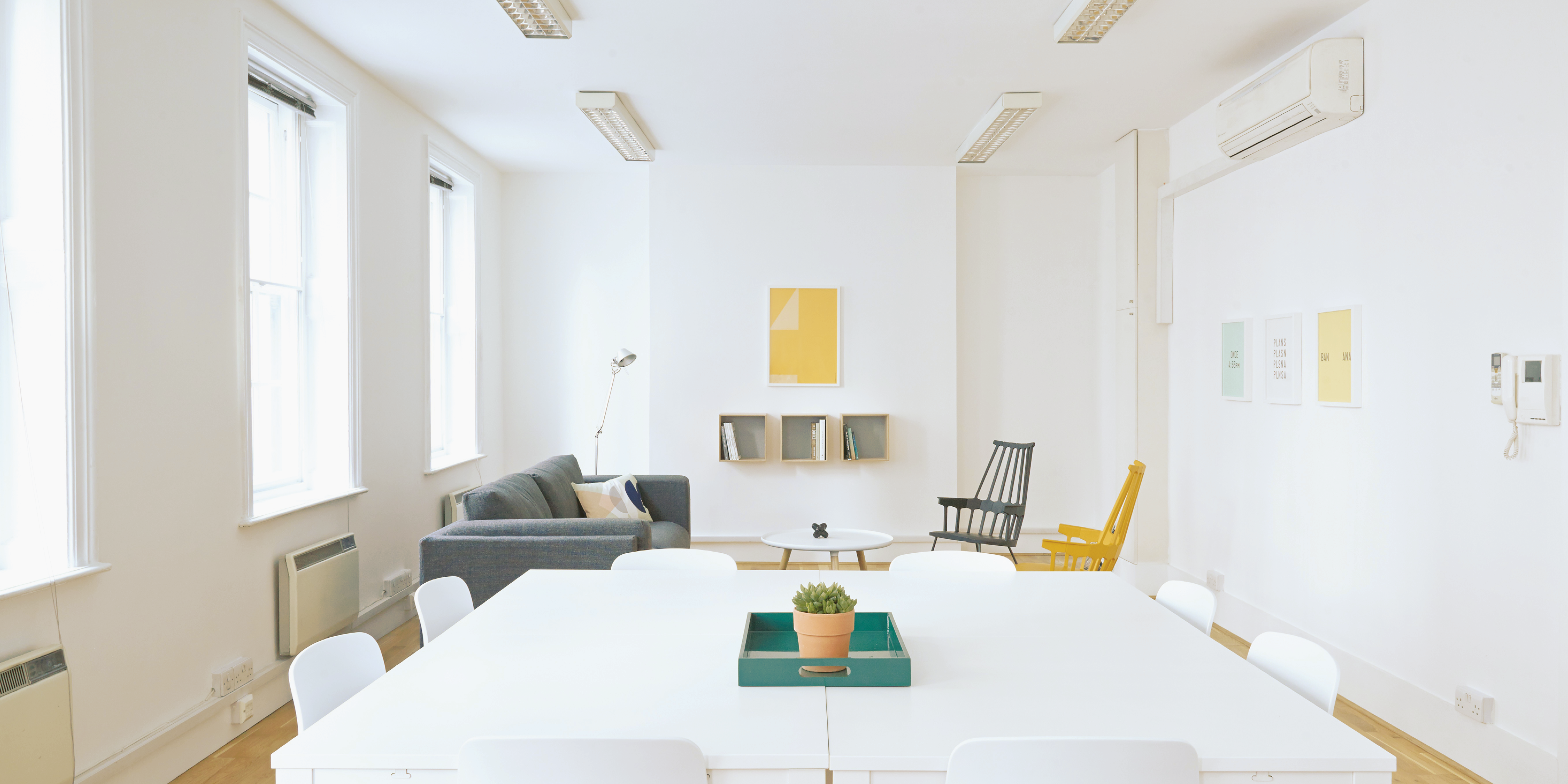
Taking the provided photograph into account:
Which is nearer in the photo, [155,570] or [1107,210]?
[155,570]

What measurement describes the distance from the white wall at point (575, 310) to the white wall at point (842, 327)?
43cm

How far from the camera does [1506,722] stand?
293 cm

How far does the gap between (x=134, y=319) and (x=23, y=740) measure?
1296mm

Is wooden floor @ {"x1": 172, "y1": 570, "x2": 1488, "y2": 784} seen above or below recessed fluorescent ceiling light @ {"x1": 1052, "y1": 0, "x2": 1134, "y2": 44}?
below

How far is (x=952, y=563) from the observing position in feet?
9.55

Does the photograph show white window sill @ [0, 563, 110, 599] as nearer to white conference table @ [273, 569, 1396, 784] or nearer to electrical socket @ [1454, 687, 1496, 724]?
white conference table @ [273, 569, 1396, 784]

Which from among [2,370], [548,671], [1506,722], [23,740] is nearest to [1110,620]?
[548,671]

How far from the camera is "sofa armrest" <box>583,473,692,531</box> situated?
5.76 m

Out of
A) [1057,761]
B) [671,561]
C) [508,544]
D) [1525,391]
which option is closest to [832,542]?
[508,544]

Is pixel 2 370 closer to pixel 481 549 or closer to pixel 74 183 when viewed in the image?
pixel 74 183

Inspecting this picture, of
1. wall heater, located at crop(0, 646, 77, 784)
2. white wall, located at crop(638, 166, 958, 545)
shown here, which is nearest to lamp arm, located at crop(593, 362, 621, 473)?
white wall, located at crop(638, 166, 958, 545)

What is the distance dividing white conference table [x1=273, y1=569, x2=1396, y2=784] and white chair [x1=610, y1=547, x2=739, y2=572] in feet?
1.98

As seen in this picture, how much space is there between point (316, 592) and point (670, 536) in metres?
1.95

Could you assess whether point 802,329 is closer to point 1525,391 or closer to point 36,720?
point 1525,391
